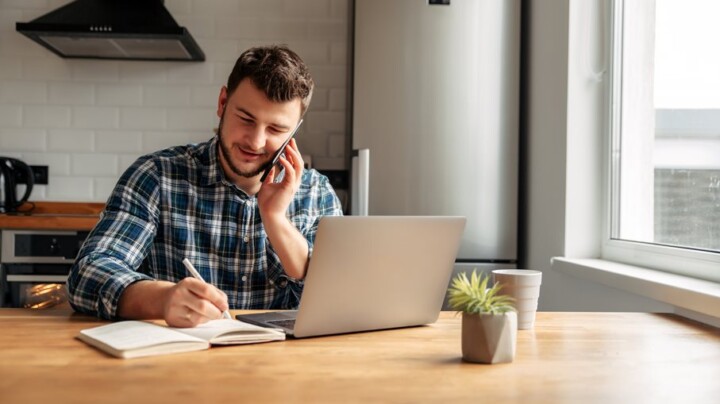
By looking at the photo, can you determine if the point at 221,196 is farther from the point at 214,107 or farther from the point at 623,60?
the point at 214,107

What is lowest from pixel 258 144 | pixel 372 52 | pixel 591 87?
pixel 258 144

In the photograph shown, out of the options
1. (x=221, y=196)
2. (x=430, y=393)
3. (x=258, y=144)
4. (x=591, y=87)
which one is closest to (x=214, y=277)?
(x=221, y=196)

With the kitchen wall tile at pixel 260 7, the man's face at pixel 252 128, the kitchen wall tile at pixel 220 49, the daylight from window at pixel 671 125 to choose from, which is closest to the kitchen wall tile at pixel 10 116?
the kitchen wall tile at pixel 220 49

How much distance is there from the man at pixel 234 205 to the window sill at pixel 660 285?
83cm

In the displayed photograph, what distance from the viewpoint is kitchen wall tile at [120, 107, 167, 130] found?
3703 millimetres

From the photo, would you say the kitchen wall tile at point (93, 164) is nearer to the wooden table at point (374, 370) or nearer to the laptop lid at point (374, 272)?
the wooden table at point (374, 370)

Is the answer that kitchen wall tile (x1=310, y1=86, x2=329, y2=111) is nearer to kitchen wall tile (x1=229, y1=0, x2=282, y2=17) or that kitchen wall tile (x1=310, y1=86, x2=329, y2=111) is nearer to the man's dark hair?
kitchen wall tile (x1=229, y1=0, x2=282, y2=17)

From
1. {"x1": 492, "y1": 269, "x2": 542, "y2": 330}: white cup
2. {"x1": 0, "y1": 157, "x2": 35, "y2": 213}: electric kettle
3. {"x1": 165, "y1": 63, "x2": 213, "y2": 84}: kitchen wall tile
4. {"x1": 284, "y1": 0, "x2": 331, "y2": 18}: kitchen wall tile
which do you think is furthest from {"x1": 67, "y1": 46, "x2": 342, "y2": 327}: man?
{"x1": 284, "y1": 0, "x2": 331, "y2": 18}: kitchen wall tile

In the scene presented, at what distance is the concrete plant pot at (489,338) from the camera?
114cm

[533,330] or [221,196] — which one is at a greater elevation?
[221,196]

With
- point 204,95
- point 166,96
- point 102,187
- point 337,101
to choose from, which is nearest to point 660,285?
point 337,101

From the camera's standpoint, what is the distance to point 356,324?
1.37 meters

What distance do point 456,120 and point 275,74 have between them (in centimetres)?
133

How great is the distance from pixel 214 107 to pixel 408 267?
2.56m
